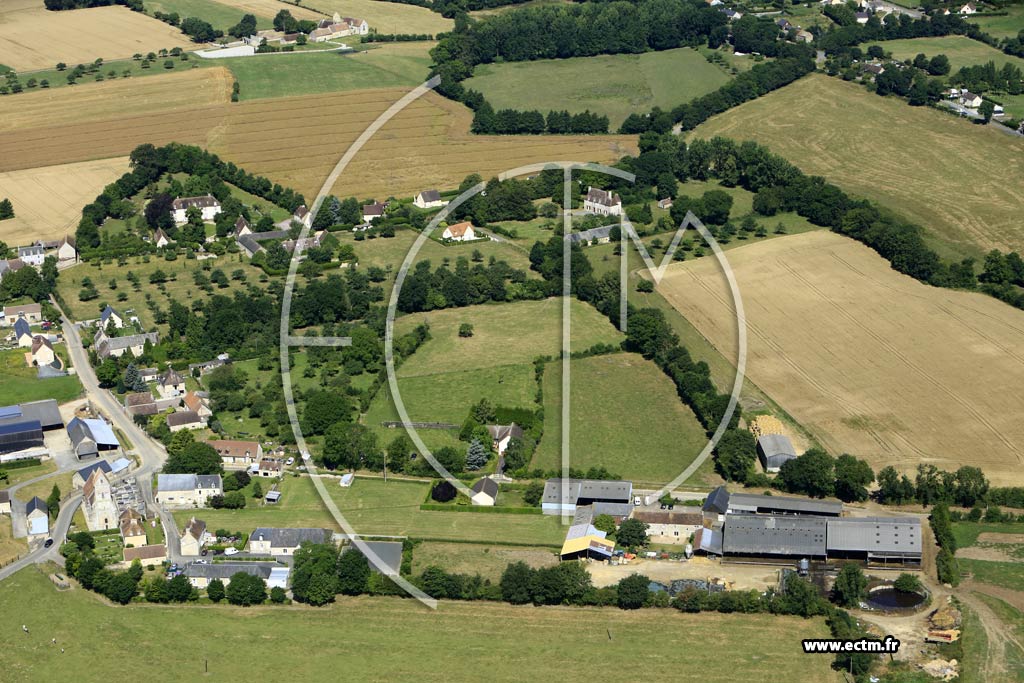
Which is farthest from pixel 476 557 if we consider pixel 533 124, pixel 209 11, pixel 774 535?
pixel 209 11

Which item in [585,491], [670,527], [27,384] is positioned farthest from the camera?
[27,384]

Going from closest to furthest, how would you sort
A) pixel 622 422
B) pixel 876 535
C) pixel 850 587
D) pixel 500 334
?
pixel 850 587, pixel 876 535, pixel 622 422, pixel 500 334

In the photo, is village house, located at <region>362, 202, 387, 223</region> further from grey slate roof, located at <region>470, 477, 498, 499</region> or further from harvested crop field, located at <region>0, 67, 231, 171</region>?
grey slate roof, located at <region>470, 477, 498, 499</region>

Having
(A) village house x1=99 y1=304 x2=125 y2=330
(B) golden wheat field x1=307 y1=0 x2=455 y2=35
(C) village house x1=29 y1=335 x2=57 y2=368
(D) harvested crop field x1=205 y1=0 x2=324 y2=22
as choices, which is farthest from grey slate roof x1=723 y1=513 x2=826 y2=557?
(D) harvested crop field x1=205 y1=0 x2=324 y2=22

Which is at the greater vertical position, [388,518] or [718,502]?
[718,502]

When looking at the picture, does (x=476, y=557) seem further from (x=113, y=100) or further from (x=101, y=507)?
(x=113, y=100)

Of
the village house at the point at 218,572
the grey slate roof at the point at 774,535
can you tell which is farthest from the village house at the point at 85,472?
the grey slate roof at the point at 774,535
